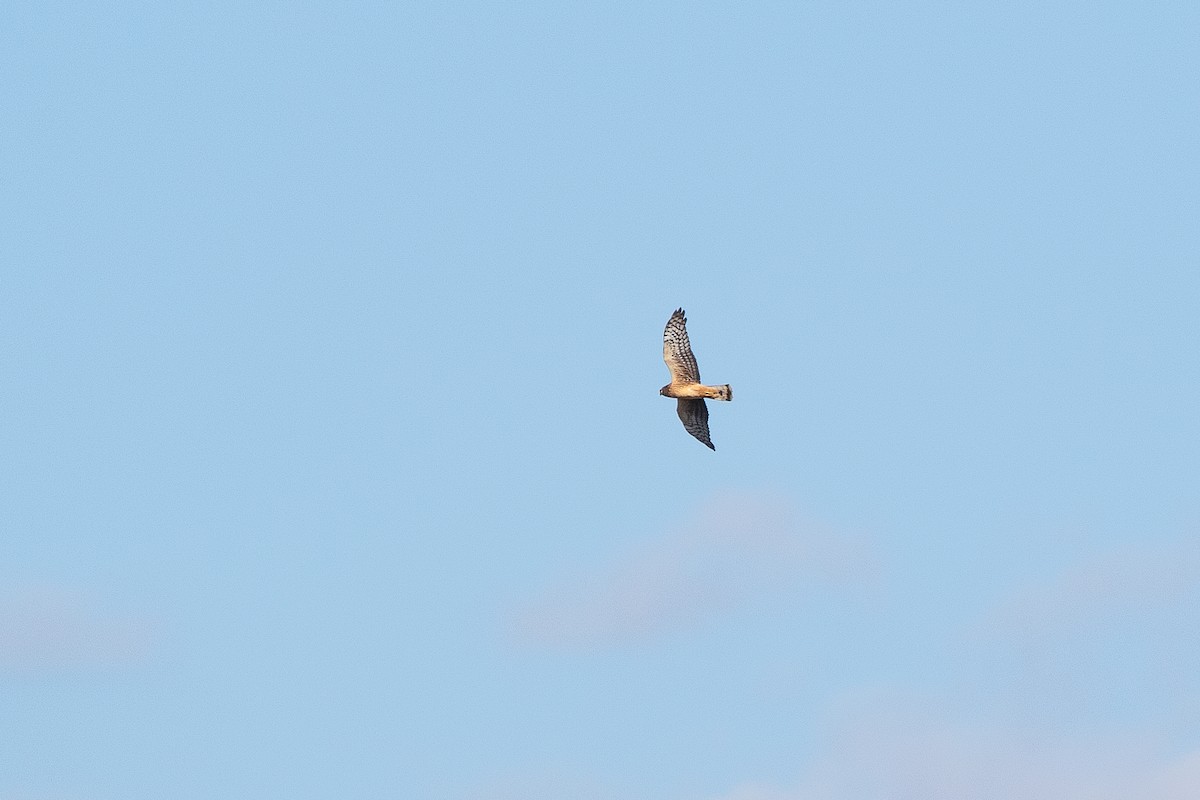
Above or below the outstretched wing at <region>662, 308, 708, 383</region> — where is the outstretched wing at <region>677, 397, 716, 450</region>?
below

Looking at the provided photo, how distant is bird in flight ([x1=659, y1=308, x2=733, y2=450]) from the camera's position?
56.3 meters

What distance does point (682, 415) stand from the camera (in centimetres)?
5691

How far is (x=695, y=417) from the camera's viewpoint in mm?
56906

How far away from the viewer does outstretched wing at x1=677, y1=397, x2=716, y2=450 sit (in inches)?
2233

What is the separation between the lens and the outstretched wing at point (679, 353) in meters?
56.7

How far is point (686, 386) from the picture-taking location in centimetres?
5616

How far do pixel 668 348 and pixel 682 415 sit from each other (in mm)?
2308

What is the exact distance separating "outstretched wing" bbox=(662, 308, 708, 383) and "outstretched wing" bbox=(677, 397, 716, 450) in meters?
0.12

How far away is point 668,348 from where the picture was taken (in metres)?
57.5

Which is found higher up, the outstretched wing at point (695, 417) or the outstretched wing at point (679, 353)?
the outstretched wing at point (679, 353)

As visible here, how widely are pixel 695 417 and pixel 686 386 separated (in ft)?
4.23

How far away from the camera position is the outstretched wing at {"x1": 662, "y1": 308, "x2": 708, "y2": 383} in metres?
56.7

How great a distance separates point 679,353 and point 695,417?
86.1 inches

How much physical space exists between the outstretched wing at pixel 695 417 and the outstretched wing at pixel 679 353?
116 mm
